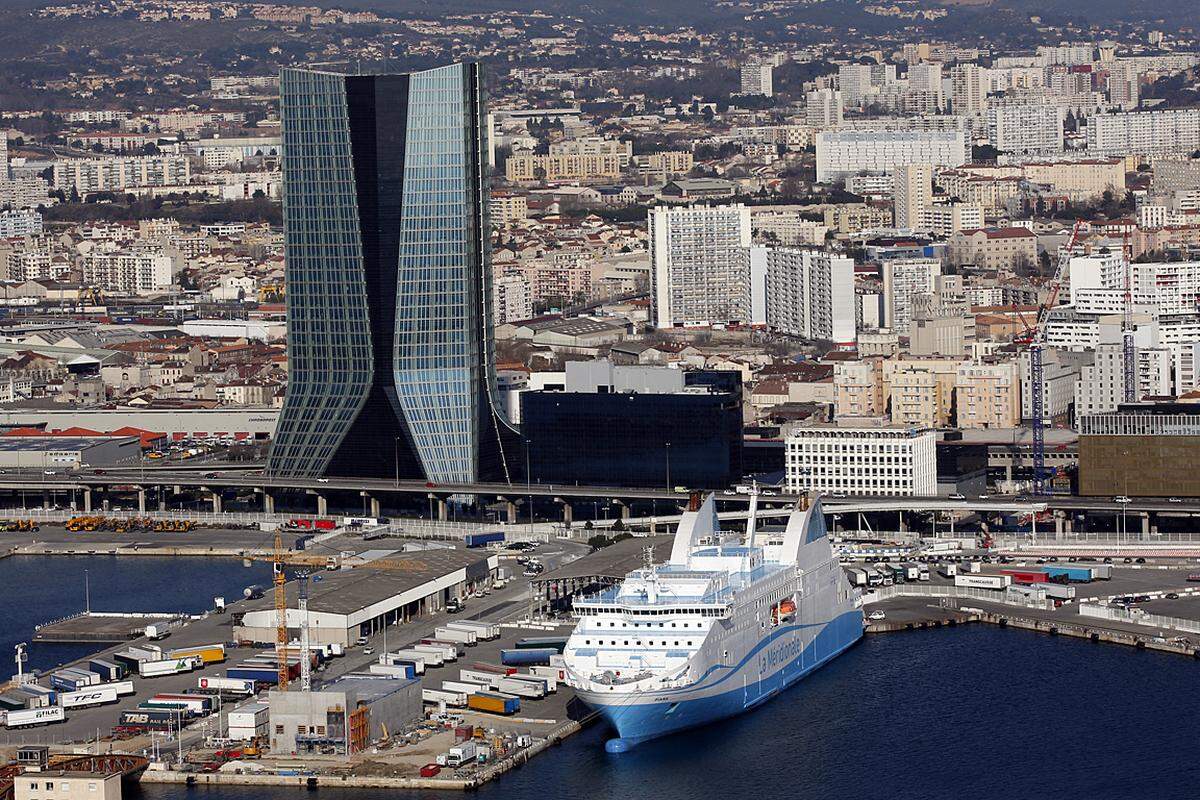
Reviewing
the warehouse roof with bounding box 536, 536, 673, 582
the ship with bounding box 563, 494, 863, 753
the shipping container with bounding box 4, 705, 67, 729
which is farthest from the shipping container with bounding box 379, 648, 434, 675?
the shipping container with bounding box 4, 705, 67, 729

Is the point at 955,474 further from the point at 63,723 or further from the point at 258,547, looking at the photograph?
the point at 63,723

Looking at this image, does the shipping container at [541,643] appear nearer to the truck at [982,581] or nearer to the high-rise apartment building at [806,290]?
the truck at [982,581]

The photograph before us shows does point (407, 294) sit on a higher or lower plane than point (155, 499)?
higher

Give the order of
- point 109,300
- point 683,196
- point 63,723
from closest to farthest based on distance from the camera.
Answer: point 63,723 < point 109,300 < point 683,196

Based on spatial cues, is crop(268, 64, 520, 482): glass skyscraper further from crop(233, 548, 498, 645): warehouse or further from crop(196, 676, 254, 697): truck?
crop(196, 676, 254, 697): truck

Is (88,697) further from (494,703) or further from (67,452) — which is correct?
(67,452)

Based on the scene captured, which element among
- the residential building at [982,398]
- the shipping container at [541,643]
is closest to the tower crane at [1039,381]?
the residential building at [982,398]

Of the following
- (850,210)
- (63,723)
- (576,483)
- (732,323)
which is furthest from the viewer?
(850,210)

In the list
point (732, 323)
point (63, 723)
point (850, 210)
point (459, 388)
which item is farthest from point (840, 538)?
point (850, 210)
